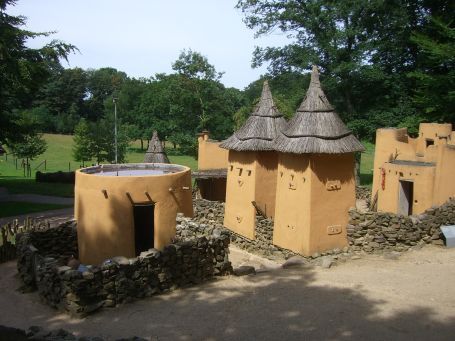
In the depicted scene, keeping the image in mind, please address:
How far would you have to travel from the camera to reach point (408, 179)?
1927 centimetres

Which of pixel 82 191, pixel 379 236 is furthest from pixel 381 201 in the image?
pixel 82 191

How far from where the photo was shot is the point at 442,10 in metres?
31.6

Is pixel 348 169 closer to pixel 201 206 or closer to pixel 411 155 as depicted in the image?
pixel 411 155

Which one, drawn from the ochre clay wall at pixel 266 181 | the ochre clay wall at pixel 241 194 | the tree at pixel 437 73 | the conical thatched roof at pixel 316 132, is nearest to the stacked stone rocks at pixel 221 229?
the ochre clay wall at pixel 241 194

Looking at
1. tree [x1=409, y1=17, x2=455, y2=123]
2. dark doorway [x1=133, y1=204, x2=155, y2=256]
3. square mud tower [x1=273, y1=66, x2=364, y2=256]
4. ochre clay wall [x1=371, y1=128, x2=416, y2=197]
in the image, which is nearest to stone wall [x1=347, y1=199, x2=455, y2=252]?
square mud tower [x1=273, y1=66, x2=364, y2=256]

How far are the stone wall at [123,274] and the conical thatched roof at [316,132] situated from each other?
17.1 feet

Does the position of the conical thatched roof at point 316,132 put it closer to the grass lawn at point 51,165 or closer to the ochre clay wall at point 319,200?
the ochre clay wall at point 319,200

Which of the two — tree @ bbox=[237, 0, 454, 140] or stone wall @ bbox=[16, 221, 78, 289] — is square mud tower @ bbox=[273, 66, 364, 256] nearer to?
stone wall @ bbox=[16, 221, 78, 289]

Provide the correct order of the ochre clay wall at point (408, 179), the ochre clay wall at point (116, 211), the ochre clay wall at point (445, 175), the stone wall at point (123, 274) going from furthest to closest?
the ochre clay wall at point (408, 179)
the ochre clay wall at point (445, 175)
the ochre clay wall at point (116, 211)
the stone wall at point (123, 274)

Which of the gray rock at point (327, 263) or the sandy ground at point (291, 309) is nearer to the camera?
the sandy ground at point (291, 309)

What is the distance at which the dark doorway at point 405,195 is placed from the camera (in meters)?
20.2

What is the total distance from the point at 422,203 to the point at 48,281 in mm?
13756

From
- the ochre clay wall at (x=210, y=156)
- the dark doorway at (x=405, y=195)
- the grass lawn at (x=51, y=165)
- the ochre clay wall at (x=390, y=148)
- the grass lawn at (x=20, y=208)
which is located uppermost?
the ochre clay wall at (x=390, y=148)

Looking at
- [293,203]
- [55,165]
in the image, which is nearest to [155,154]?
[293,203]
